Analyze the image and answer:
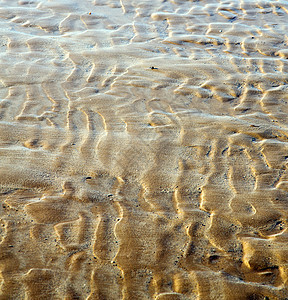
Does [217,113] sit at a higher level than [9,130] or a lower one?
lower

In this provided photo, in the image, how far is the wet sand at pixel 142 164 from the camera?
233 centimetres

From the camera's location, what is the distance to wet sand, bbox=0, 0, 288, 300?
2.33 m

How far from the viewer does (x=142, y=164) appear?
3229 mm

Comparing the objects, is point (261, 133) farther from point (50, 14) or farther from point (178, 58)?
point (50, 14)

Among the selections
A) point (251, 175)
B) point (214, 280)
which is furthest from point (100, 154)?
point (214, 280)

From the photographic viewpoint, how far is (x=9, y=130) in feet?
11.6

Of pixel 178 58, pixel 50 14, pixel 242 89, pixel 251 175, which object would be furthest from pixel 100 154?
pixel 50 14

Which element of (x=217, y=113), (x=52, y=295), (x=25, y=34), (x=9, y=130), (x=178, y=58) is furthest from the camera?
(x=25, y=34)

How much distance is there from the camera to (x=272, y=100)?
14.0ft

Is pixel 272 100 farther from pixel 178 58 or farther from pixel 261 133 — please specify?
pixel 178 58

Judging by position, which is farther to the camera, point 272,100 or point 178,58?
point 178,58

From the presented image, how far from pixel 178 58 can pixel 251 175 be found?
2.45m

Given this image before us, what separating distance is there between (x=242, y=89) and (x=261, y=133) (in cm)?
96

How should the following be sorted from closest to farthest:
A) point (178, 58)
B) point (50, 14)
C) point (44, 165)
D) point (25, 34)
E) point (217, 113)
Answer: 1. point (44, 165)
2. point (217, 113)
3. point (178, 58)
4. point (25, 34)
5. point (50, 14)
